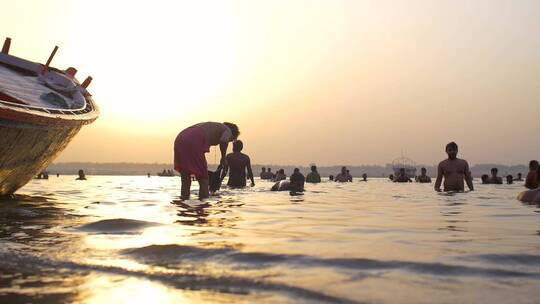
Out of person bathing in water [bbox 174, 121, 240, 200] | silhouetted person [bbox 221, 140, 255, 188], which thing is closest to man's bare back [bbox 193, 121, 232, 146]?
person bathing in water [bbox 174, 121, 240, 200]

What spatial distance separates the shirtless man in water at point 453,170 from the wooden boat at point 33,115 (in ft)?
29.5

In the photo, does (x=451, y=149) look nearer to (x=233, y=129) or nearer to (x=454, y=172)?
(x=454, y=172)

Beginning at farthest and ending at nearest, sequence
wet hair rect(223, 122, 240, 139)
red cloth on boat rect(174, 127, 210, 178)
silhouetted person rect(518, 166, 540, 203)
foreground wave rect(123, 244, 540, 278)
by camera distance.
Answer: wet hair rect(223, 122, 240, 139) → silhouetted person rect(518, 166, 540, 203) → red cloth on boat rect(174, 127, 210, 178) → foreground wave rect(123, 244, 540, 278)

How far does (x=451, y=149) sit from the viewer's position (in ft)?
39.5

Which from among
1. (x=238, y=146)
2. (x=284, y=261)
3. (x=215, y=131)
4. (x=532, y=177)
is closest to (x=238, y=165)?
(x=238, y=146)

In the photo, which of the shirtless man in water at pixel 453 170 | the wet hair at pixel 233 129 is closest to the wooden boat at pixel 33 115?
the wet hair at pixel 233 129

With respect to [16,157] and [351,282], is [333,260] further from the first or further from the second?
[16,157]

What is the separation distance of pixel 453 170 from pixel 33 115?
10104 millimetres

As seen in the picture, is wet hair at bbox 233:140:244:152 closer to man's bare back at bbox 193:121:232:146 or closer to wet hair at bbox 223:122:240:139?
wet hair at bbox 223:122:240:139

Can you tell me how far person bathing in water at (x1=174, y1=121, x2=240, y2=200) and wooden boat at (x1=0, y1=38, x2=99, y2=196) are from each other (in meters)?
2.40

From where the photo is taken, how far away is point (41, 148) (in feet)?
29.9

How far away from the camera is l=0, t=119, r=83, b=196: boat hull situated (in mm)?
7500

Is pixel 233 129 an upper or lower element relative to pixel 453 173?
upper

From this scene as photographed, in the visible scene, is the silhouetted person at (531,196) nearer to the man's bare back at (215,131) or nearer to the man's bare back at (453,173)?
the man's bare back at (453,173)
